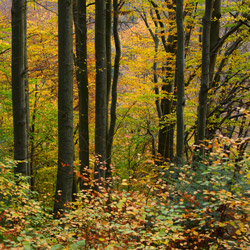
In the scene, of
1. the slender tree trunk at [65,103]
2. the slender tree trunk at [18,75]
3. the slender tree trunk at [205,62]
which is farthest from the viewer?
the slender tree trunk at [205,62]

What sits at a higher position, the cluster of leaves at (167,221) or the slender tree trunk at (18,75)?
the slender tree trunk at (18,75)

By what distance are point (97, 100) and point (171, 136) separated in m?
4.43

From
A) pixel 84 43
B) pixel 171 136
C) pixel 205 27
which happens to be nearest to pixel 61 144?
pixel 84 43

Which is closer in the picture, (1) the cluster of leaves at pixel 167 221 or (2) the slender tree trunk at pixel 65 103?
(1) the cluster of leaves at pixel 167 221

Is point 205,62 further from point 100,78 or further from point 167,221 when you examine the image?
point 167,221

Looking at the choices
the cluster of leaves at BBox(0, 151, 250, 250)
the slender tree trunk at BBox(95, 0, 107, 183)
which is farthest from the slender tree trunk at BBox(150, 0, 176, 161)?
the cluster of leaves at BBox(0, 151, 250, 250)

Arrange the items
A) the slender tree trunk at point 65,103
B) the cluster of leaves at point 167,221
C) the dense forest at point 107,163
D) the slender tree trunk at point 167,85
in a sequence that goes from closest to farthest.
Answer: the cluster of leaves at point 167,221, the dense forest at point 107,163, the slender tree trunk at point 65,103, the slender tree trunk at point 167,85

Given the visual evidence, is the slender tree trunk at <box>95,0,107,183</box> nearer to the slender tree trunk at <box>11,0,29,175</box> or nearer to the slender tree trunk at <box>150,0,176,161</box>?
the slender tree trunk at <box>11,0,29,175</box>

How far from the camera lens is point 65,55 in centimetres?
518

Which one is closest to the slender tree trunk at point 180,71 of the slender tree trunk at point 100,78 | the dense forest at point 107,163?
the dense forest at point 107,163

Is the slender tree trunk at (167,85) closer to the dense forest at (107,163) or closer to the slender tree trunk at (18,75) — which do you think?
the dense forest at (107,163)

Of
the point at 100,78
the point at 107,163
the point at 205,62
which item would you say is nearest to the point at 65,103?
the point at 100,78

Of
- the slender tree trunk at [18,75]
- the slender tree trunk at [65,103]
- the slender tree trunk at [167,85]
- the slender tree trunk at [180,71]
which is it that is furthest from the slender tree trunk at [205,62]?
the slender tree trunk at [18,75]

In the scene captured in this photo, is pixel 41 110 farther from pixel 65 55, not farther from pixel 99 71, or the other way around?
pixel 65 55
